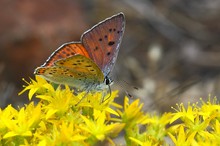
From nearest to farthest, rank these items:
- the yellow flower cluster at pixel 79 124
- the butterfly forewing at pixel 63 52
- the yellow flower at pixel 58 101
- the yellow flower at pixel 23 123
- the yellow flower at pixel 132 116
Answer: the yellow flower cluster at pixel 79 124 < the yellow flower at pixel 23 123 < the yellow flower at pixel 58 101 < the butterfly forewing at pixel 63 52 < the yellow flower at pixel 132 116

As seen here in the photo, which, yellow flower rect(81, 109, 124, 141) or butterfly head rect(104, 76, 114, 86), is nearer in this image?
yellow flower rect(81, 109, 124, 141)

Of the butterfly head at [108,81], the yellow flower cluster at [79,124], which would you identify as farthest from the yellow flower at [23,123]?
the butterfly head at [108,81]

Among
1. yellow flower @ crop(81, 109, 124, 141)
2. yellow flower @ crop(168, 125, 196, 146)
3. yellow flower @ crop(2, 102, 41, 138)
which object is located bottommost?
yellow flower @ crop(2, 102, 41, 138)

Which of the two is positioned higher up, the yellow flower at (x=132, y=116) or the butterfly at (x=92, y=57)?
the butterfly at (x=92, y=57)

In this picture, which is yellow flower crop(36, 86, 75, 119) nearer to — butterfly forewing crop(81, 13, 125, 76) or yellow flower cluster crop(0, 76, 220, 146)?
yellow flower cluster crop(0, 76, 220, 146)

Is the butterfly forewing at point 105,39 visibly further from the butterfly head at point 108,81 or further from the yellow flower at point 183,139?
the yellow flower at point 183,139

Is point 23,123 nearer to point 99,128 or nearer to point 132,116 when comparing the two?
point 99,128

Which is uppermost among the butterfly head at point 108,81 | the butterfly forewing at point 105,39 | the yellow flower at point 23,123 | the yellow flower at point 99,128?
the butterfly forewing at point 105,39

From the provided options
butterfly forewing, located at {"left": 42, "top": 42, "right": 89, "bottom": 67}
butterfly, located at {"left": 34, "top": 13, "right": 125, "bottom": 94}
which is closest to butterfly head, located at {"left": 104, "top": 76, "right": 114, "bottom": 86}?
butterfly, located at {"left": 34, "top": 13, "right": 125, "bottom": 94}

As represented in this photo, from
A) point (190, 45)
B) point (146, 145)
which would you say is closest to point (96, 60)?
point (146, 145)
